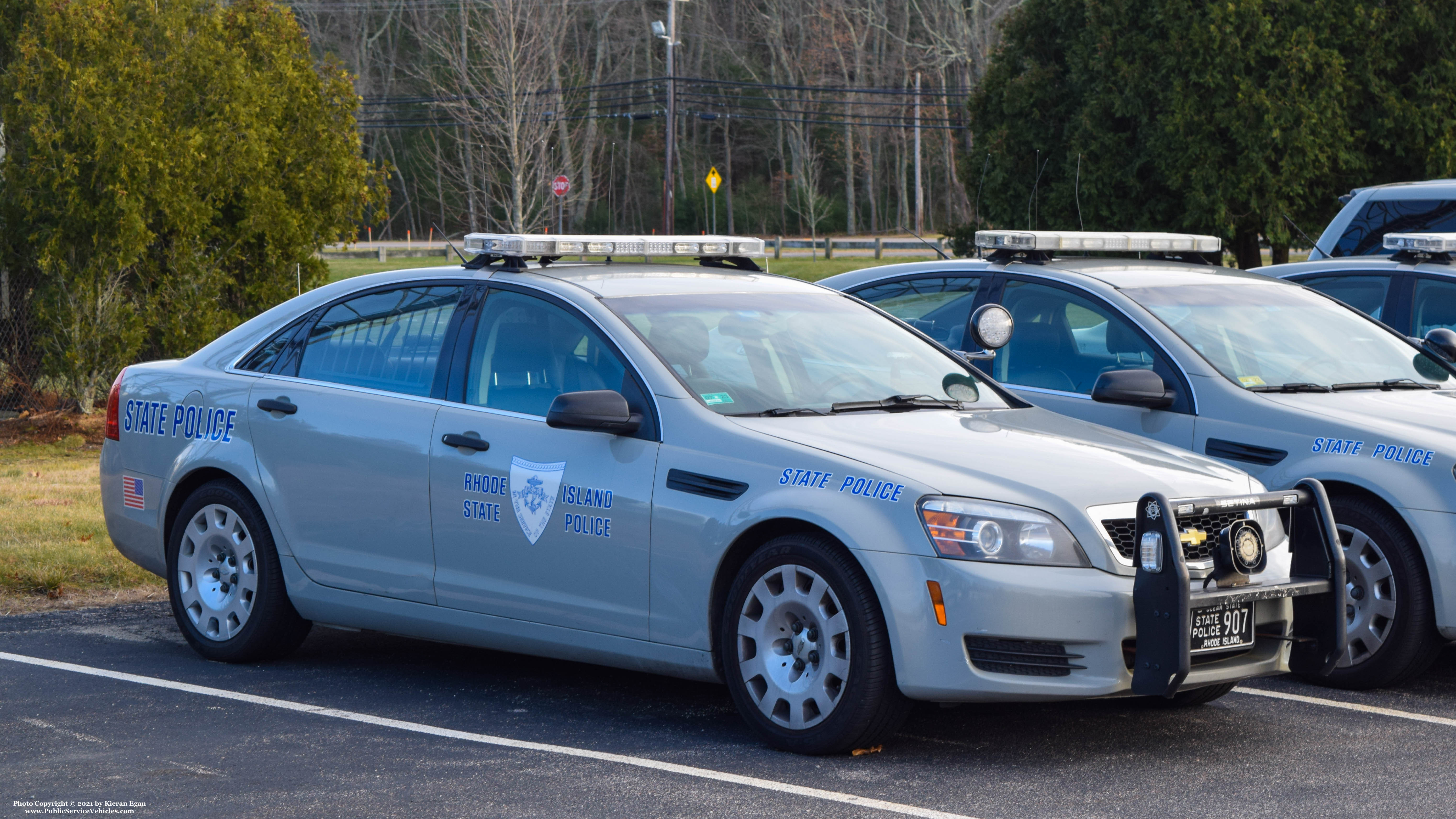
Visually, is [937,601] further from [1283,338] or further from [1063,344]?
[1283,338]

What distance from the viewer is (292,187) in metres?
15.8

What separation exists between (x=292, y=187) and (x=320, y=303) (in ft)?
31.1

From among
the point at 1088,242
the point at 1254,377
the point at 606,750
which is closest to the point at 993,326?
the point at 1088,242

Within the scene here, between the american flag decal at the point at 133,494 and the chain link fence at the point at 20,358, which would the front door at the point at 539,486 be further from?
the chain link fence at the point at 20,358

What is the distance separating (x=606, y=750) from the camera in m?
5.33

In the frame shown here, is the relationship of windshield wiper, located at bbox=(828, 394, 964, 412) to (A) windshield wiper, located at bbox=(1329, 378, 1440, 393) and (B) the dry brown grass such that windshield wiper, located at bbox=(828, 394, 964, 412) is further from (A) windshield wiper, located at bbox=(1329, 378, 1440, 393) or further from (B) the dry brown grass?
(B) the dry brown grass

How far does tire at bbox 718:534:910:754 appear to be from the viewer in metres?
5.01

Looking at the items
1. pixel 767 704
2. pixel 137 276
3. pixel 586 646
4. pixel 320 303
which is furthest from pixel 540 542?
pixel 137 276

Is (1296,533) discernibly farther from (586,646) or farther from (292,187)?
(292,187)

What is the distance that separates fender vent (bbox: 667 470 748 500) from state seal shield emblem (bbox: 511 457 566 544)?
18.0 inches

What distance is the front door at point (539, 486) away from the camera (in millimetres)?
5590

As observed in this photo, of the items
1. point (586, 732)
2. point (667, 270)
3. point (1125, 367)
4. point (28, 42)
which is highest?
point (28, 42)

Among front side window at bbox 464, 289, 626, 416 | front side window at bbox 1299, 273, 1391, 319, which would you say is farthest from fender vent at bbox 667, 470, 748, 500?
front side window at bbox 1299, 273, 1391, 319

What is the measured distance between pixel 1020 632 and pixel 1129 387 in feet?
6.96
